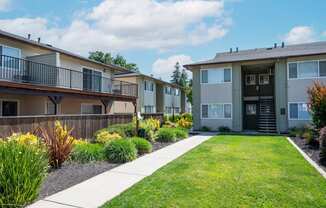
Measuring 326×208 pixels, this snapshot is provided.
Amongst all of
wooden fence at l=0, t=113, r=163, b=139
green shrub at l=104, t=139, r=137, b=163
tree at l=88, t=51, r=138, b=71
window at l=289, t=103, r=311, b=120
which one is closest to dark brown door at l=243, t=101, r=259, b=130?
window at l=289, t=103, r=311, b=120

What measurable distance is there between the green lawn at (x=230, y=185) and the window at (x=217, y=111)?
13431 mm

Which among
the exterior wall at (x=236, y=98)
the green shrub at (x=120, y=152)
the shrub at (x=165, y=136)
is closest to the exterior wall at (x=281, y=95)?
the exterior wall at (x=236, y=98)

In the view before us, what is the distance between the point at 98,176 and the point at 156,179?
1.73m

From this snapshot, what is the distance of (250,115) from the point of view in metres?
24.4

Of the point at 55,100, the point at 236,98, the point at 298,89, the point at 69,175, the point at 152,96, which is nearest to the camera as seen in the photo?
the point at 69,175

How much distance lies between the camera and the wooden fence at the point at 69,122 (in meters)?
9.45

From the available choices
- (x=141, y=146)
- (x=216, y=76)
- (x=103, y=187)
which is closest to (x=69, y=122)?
(x=141, y=146)

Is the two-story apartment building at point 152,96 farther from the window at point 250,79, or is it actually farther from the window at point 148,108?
the window at point 250,79

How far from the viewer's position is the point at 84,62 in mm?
20938

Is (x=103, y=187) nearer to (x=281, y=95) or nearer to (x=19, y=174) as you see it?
(x=19, y=174)

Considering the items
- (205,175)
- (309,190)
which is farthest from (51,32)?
(309,190)

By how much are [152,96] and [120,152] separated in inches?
962

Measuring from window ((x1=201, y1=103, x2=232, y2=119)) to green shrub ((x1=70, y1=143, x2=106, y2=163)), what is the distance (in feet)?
49.3

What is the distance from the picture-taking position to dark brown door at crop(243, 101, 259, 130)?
79.1 feet
